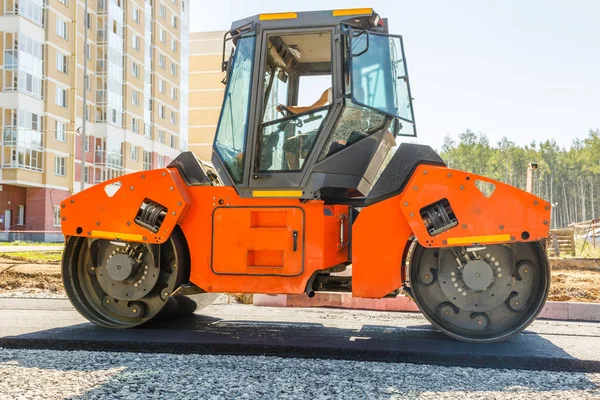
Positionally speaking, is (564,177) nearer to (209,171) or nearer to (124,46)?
(124,46)

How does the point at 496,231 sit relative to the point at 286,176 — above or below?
below

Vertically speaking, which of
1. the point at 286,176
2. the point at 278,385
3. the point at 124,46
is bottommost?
the point at 278,385

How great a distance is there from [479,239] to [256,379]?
7.63ft

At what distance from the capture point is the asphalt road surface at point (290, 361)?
4.43m

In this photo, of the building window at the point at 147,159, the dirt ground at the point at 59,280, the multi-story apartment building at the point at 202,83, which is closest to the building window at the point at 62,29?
the building window at the point at 147,159

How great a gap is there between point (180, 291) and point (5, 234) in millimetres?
30507

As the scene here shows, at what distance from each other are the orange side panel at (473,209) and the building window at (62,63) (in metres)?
38.5

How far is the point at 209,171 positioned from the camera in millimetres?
7293

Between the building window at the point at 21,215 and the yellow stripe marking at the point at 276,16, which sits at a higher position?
the yellow stripe marking at the point at 276,16

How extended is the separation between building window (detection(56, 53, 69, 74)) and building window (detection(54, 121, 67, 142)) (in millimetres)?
3296

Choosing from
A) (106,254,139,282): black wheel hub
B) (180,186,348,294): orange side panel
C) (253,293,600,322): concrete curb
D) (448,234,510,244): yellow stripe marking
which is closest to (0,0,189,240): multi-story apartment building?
Result: (253,293,600,322): concrete curb

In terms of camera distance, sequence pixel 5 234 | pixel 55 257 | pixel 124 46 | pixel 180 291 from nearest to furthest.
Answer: pixel 180 291, pixel 55 257, pixel 5 234, pixel 124 46

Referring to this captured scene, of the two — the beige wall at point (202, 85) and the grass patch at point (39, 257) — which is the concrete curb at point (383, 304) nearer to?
the grass patch at point (39, 257)

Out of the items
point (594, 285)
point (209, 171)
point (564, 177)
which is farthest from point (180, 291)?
point (564, 177)
